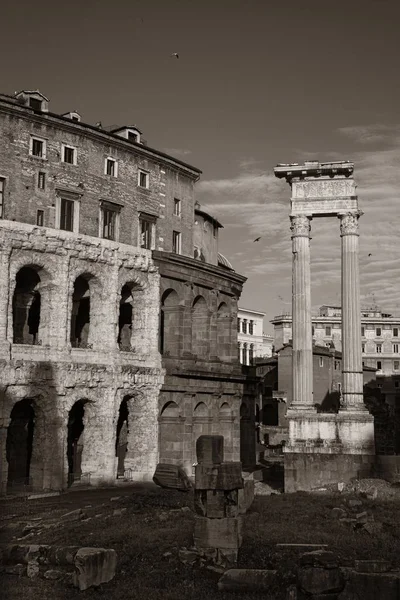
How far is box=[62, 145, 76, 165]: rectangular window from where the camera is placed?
35500mm

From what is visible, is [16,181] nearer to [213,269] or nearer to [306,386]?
[213,269]

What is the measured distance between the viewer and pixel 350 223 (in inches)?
1117

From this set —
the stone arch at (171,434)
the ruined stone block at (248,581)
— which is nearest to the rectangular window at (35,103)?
the stone arch at (171,434)

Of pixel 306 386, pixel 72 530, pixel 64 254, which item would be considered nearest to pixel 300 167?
pixel 306 386

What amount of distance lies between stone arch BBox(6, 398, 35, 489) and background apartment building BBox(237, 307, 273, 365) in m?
64.6

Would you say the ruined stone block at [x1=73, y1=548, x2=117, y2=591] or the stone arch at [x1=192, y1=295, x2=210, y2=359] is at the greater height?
the stone arch at [x1=192, y1=295, x2=210, y2=359]

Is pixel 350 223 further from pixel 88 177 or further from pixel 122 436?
pixel 122 436

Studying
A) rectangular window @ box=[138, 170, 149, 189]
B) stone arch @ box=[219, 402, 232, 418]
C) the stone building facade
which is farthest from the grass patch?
rectangular window @ box=[138, 170, 149, 189]

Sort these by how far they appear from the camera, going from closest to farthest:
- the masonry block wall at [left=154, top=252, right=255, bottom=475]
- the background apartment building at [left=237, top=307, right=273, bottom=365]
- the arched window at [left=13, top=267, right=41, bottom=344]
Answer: the arched window at [left=13, top=267, right=41, bottom=344]
the masonry block wall at [left=154, top=252, right=255, bottom=475]
the background apartment building at [left=237, top=307, right=273, bottom=365]

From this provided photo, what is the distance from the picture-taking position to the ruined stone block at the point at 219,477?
52.2ft

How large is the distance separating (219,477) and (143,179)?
26.1m

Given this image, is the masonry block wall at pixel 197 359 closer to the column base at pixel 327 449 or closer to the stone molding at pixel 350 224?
the column base at pixel 327 449

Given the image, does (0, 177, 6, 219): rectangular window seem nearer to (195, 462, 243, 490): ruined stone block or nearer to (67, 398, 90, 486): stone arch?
(67, 398, 90, 486): stone arch

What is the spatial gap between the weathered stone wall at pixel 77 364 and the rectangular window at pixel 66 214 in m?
1.14
